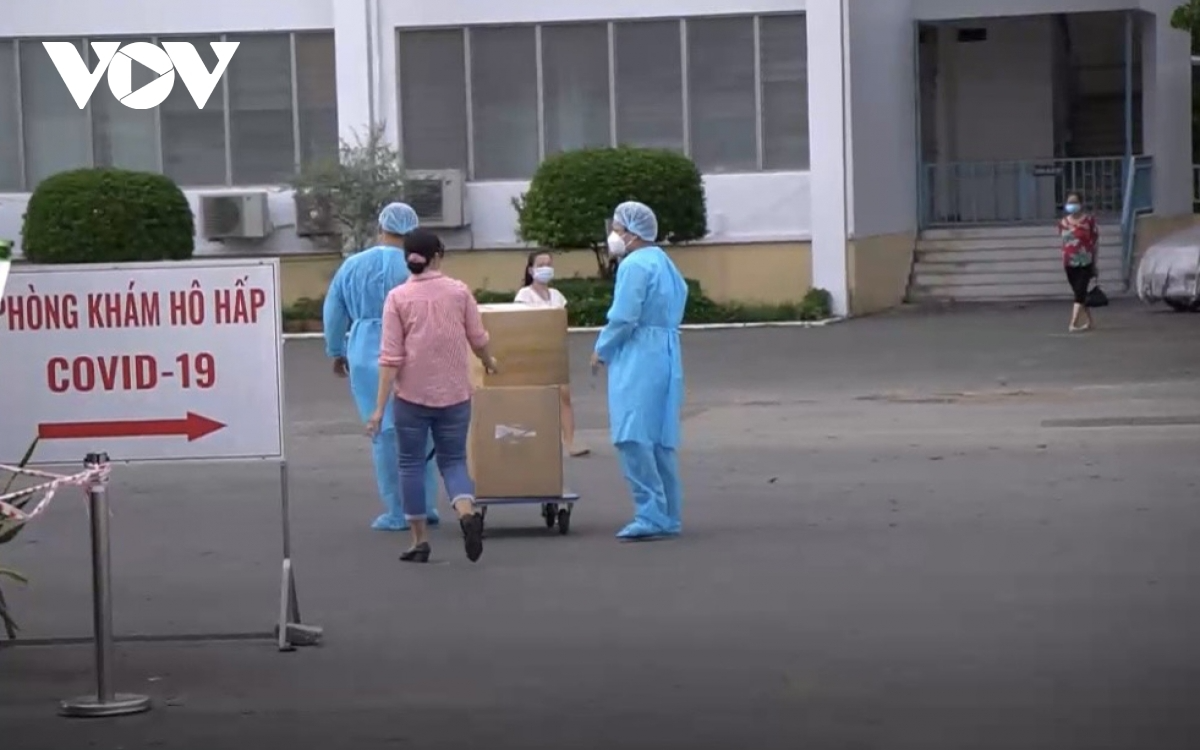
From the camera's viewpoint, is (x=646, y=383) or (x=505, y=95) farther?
(x=505, y=95)

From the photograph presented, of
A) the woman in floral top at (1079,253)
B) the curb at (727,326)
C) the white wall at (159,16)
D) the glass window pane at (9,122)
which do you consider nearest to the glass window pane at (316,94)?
the white wall at (159,16)

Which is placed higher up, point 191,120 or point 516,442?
point 191,120

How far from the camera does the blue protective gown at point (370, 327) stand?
43.8 ft

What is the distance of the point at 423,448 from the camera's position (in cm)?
1220

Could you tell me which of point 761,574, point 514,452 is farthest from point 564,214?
point 761,574

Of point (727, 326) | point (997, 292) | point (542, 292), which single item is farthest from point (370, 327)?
point (997, 292)

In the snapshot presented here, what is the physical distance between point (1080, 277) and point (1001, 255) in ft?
22.1

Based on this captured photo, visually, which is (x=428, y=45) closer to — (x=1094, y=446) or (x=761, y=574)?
(x=1094, y=446)

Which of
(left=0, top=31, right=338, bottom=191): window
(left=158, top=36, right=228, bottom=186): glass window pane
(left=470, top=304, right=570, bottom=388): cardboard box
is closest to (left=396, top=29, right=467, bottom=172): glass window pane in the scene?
(left=0, top=31, right=338, bottom=191): window

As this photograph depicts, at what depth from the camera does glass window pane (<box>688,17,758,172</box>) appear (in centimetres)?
3172

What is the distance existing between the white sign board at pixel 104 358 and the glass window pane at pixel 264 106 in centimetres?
2395

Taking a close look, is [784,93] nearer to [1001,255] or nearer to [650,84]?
[650,84]

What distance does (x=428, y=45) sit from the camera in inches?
1280

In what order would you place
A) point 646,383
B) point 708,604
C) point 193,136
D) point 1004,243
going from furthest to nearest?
point 1004,243, point 193,136, point 646,383, point 708,604
